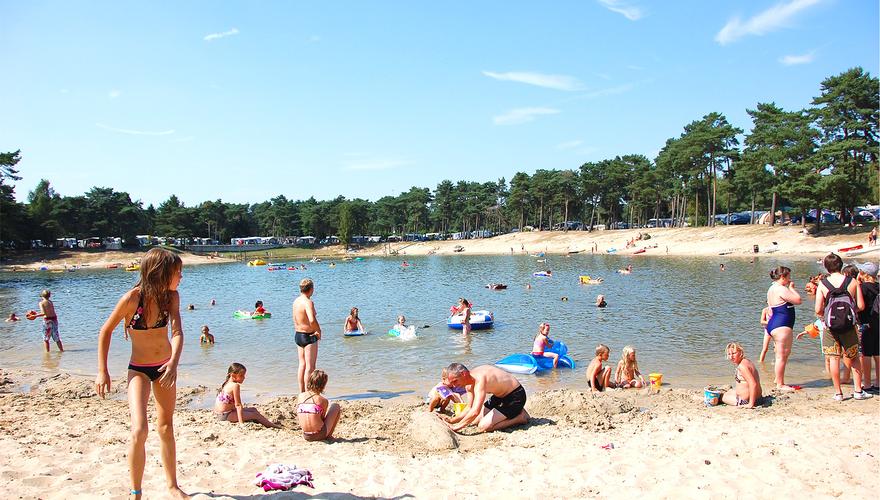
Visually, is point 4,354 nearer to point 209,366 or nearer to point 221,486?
point 209,366

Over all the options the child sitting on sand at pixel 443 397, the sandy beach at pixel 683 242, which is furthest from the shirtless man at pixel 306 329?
the sandy beach at pixel 683 242

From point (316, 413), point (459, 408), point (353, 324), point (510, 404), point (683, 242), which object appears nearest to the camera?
point (316, 413)

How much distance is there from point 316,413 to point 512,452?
2.76 metres

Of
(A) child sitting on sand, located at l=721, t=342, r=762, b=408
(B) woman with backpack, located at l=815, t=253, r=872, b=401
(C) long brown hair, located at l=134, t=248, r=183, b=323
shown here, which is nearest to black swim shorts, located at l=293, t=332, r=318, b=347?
(C) long brown hair, located at l=134, t=248, r=183, b=323

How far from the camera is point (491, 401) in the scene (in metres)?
8.40

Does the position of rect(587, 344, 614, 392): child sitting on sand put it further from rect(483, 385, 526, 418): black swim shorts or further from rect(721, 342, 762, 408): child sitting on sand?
rect(483, 385, 526, 418): black swim shorts

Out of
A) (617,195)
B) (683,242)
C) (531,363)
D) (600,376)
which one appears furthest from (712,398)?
(617,195)

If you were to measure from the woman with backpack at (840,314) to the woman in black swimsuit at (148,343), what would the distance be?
8793mm

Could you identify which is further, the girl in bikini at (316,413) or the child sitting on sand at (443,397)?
the child sitting on sand at (443,397)

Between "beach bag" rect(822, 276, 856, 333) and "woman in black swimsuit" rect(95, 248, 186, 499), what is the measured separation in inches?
354

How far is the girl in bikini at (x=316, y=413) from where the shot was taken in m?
7.66

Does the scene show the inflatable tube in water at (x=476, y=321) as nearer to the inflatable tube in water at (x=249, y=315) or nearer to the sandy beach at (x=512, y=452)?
the inflatable tube in water at (x=249, y=315)

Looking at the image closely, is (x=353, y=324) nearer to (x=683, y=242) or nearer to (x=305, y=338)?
(x=305, y=338)

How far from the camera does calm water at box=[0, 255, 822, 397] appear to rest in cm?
1344
